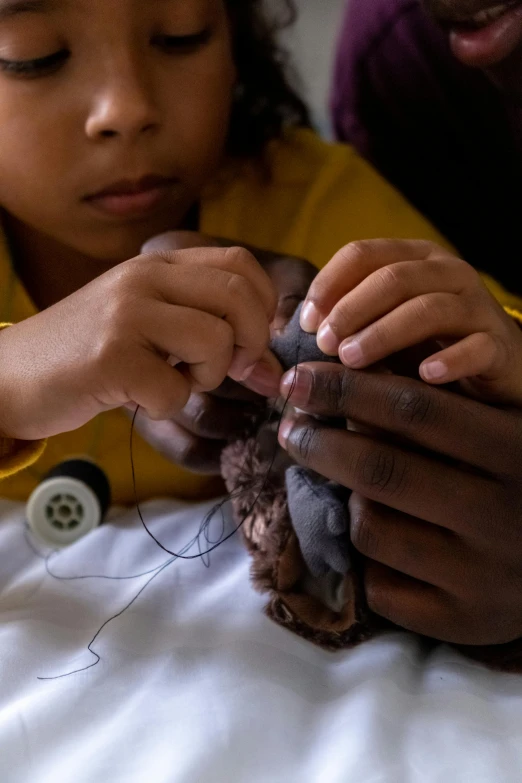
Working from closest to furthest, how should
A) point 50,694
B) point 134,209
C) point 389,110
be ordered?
point 50,694
point 134,209
point 389,110

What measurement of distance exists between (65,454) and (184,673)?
38 centimetres

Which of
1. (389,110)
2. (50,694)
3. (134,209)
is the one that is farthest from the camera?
(389,110)

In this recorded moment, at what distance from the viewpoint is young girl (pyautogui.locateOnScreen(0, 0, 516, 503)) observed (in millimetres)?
459

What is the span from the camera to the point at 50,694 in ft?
1.41

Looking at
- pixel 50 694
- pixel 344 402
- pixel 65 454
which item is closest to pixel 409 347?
pixel 344 402

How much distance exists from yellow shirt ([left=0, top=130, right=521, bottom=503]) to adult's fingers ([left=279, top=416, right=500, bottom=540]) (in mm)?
313

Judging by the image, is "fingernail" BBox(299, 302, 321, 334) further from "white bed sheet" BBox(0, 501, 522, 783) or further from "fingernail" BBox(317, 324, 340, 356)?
"white bed sheet" BBox(0, 501, 522, 783)

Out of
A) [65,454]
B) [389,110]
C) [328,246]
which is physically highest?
[389,110]

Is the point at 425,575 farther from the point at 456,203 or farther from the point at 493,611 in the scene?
the point at 456,203

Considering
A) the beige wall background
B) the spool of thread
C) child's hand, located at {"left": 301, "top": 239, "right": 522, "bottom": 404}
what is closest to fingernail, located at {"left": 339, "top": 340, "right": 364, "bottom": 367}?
child's hand, located at {"left": 301, "top": 239, "right": 522, "bottom": 404}

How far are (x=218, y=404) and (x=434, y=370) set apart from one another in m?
0.19

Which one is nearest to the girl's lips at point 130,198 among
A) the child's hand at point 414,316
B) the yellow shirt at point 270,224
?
the yellow shirt at point 270,224

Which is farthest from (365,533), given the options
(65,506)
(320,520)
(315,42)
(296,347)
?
(315,42)

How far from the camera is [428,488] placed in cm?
45
